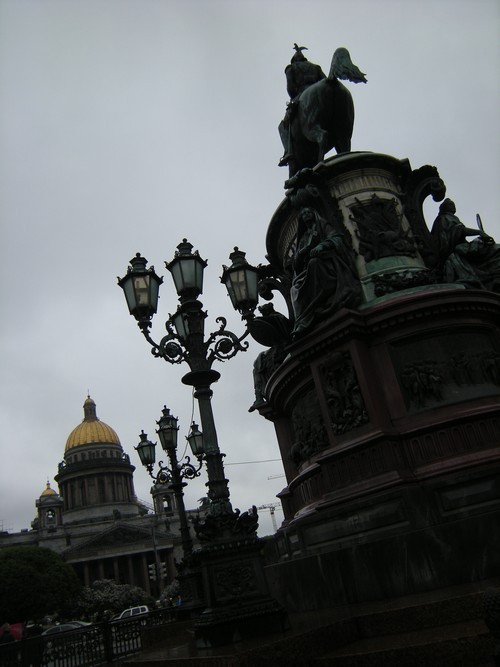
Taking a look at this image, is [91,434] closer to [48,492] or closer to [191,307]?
[48,492]

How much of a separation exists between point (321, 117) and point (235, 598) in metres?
9.10

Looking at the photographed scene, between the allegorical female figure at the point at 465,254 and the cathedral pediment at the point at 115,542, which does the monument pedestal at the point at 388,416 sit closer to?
the allegorical female figure at the point at 465,254

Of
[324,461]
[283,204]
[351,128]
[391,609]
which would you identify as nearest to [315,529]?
[324,461]

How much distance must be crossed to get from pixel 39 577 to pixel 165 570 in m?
34.2

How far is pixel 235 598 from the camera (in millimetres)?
6367

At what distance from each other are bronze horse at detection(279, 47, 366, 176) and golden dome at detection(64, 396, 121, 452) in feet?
283

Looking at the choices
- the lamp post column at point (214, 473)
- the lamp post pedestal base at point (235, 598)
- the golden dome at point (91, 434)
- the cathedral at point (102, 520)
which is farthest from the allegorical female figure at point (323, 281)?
the golden dome at point (91, 434)

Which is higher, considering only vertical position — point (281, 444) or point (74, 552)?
point (74, 552)

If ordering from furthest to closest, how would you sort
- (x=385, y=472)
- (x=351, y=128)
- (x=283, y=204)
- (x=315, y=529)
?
(x=351, y=128) → (x=283, y=204) → (x=315, y=529) → (x=385, y=472)

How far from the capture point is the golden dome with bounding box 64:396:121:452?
92625mm

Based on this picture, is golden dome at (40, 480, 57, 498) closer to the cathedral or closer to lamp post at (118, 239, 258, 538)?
the cathedral

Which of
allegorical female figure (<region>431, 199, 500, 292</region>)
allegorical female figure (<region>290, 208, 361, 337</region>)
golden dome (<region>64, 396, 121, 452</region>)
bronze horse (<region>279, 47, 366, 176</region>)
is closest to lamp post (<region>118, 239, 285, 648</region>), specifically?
allegorical female figure (<region>290, 208, 361, 337</region>)

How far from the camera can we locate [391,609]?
18.2ft

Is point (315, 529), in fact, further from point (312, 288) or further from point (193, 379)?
point (312, 288)
